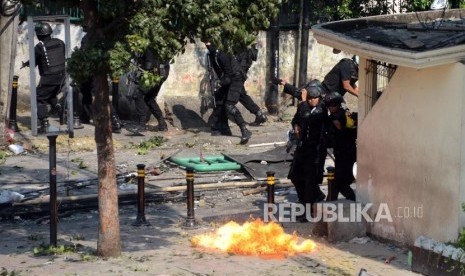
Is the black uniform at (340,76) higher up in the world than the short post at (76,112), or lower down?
higher up

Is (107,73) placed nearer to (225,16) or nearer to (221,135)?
(225,16)

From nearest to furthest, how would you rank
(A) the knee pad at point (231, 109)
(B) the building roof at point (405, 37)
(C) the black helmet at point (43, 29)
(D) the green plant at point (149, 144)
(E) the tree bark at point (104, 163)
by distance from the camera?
1. (B) the building roof at point (405, 37)
2. (E) the tree bark at point (104, 163)
3. (D) the green plant at point (149, 144)
4. (C) the black helmet at point (43, 29)
5. (A) the knee pad at point (231, 109)

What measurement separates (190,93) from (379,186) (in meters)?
8.91

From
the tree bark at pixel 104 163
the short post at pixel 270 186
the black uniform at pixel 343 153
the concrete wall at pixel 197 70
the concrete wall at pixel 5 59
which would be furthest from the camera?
the concrete wall at pixel 197 70

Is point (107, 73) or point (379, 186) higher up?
point (107, 73)

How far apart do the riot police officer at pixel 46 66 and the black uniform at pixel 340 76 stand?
16.1 ft

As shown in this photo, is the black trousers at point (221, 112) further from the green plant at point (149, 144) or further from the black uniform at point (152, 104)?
the green plant at point (149, 144)

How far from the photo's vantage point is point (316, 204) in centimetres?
1229

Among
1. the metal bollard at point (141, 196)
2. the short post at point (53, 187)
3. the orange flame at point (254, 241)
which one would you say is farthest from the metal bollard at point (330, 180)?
the short post at point (53, 187)

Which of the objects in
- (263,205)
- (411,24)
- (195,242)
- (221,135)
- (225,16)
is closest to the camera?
(225,16)

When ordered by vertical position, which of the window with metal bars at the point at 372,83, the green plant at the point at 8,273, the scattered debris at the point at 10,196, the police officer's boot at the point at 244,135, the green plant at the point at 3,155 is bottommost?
the green plant at the point at 8,273

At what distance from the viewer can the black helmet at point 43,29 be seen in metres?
17.7

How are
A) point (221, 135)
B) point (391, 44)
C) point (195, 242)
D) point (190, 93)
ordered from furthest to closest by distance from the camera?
point (190, 93), point (221, 135), point (195, 242), point (391, 44)

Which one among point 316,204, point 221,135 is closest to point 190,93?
point 221,135
